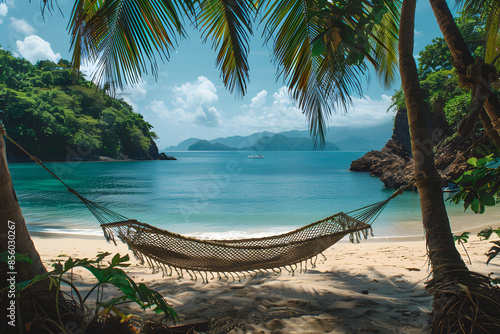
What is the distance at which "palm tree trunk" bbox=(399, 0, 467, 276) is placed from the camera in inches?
47.3

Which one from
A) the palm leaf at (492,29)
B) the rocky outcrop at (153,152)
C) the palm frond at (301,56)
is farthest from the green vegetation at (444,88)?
the rocky outcrop at (153,152)

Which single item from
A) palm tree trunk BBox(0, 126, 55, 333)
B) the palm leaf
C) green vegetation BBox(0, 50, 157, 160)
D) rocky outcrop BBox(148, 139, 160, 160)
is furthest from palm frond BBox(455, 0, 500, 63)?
rocky outcrop BBox(148, 139, 160, 160)

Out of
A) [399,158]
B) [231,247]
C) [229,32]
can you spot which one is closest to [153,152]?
[399,158]

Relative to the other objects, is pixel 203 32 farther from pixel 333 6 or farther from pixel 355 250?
pixel 355 250

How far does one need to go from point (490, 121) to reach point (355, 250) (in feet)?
6.56

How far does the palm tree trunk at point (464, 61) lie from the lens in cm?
123

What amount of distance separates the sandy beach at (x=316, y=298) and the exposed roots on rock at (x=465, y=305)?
6.0 inches

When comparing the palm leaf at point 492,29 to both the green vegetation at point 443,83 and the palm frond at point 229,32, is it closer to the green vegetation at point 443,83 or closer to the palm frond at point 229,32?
the palm frond at point 229,32

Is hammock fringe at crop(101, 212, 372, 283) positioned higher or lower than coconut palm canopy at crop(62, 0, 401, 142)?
lower

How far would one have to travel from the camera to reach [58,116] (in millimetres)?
24188

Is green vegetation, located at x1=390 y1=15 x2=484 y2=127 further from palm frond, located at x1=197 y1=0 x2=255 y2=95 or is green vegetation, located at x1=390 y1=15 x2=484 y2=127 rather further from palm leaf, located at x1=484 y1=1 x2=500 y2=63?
palm frond, located at x1=197 y1=0 x2=255 y2=95

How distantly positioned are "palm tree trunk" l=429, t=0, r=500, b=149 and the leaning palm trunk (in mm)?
141

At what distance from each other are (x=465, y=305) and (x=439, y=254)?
22cm

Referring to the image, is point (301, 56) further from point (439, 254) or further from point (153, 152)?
point (153, 152)
